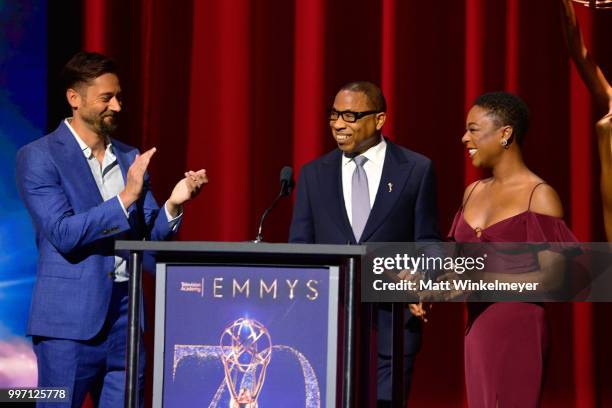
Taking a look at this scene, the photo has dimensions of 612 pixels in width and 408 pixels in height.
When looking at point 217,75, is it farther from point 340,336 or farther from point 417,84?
point 340,336

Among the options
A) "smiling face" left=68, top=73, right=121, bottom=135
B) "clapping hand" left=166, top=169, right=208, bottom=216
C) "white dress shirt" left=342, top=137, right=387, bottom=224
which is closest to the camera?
"clapping hand" left=166, top=169, right=208, bottom=216

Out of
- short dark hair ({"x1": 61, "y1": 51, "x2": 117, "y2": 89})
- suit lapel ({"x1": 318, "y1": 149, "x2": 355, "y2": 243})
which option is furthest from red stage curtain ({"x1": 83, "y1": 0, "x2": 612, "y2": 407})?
short dark hair ({"x1": 61, "y1": 51, "x2": 117, "y2": 89})

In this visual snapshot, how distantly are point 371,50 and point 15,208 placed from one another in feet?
5.30

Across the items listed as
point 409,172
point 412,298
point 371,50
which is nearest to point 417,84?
point 371,50

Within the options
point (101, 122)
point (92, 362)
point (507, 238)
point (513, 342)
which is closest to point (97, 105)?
point (101, 122)

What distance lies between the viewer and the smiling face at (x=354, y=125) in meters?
3.30

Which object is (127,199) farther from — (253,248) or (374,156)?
(374,156)

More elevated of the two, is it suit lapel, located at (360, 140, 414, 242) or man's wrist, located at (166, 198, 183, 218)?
suit lapel, located at (360, 140, 414, 242)

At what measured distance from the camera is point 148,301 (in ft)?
14.0

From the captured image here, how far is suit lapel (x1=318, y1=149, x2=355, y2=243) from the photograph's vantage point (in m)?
3.23

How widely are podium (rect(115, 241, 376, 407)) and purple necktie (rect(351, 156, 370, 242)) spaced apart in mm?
644

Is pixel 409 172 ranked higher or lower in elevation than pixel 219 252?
higher
